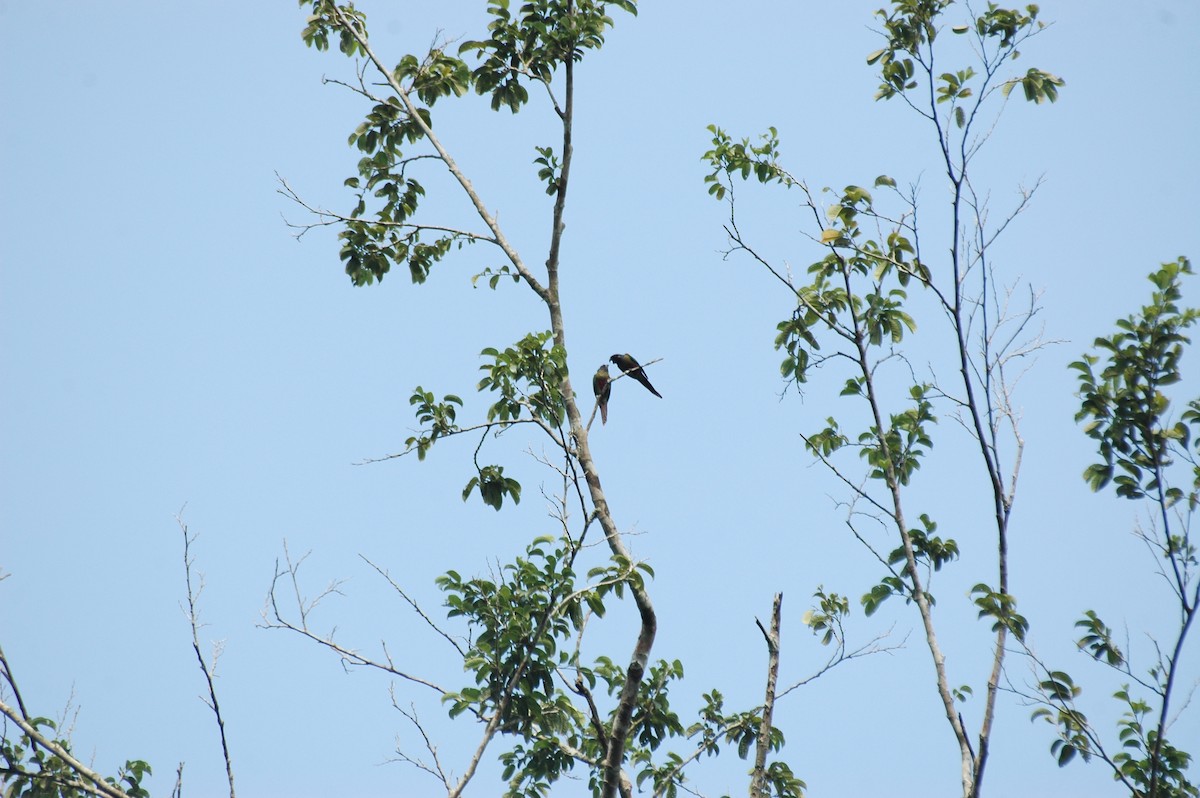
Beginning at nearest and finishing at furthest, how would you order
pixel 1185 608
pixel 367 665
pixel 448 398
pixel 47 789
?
pixel 1185 608 → pixel 47 789 → pixel 367 665 → pixel 448 398

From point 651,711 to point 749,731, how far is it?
69 centimetres

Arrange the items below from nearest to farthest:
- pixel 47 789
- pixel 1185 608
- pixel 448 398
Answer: pixel 1185 608, pixel 47 789, pixel 448 398

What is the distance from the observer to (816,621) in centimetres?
650

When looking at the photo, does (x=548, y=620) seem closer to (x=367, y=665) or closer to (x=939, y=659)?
(x=367, y=665)

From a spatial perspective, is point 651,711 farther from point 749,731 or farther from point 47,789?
point 47,789

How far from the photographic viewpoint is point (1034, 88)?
5867 millimetres

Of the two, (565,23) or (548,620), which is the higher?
(565,23)

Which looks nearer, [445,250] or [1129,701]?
[1129,701]

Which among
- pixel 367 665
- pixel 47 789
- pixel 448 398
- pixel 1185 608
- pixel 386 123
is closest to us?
pixel 1185 608

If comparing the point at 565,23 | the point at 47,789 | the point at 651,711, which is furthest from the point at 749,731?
the point at 565,23

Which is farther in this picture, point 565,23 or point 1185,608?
point 565,23

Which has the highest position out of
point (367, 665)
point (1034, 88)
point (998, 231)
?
point (1034, 88)

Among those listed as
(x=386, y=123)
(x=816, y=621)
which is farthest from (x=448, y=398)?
(x=816, y=621)

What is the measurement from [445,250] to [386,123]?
0.98 m
